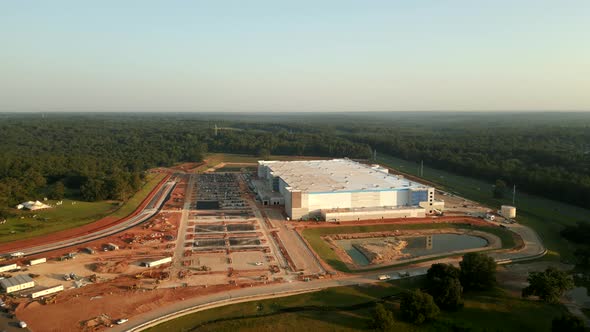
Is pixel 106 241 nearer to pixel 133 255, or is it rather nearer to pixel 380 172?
pixel 133 255

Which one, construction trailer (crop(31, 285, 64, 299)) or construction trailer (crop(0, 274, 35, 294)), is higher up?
construction trailer (crop(0, 274, 35, 294))

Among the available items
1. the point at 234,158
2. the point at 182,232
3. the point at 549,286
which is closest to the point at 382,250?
the point at 549,286

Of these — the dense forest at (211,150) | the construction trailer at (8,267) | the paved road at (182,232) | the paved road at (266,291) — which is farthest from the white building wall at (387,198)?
the construction trailer at (8,267)

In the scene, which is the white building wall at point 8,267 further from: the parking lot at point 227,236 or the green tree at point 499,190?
the green tree at point 499,190

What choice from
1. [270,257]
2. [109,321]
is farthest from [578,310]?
A: [109,321]

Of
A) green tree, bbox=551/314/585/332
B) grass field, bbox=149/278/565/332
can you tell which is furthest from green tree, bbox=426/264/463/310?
green tree, bbox=551/314/585/332

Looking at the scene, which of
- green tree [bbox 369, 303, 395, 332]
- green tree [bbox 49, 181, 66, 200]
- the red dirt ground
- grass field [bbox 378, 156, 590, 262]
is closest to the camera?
green tree [bbox 369, 303, 395, 332]

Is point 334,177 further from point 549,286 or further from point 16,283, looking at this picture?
point 16,283

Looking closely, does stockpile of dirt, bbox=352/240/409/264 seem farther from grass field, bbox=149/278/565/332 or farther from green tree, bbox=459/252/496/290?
green tree, bbox=459/252/496/290
